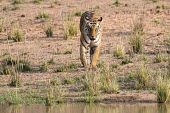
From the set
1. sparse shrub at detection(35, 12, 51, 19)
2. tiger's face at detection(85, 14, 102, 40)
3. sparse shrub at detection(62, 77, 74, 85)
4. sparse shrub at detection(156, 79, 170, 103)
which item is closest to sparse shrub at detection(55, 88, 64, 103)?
sparse shrub at detection(62, 77, 74, 85)

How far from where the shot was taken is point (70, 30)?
59.8 feet

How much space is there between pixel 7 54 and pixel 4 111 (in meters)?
5.78

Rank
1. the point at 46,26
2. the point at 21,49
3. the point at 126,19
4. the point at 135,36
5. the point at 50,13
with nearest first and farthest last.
Answer: the point at 135,36 → the point at 21,49 → the point at 46,26 → the point at 126,19 → the point at 50,13

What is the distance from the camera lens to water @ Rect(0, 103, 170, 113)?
34.5 feet

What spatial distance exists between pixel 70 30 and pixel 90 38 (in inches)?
183

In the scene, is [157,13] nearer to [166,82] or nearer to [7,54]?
[7,54]

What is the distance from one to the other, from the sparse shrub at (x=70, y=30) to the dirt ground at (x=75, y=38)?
17 cm

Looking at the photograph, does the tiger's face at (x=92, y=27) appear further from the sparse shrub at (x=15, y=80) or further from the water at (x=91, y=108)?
the water at (x=91, y=108)

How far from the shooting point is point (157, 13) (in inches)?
865

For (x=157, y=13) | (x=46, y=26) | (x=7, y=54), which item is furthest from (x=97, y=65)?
(x=157, y=13)

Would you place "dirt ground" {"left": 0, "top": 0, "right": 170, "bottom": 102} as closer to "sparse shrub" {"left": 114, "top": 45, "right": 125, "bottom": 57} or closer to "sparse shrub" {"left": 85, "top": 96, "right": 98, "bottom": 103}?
"sparse shrub" {"left": 114, "top": 45, "right": 125, "bottom": 57}

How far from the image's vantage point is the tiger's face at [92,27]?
1359 cm

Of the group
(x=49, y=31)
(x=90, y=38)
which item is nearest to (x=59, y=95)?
(x=90, y=38)

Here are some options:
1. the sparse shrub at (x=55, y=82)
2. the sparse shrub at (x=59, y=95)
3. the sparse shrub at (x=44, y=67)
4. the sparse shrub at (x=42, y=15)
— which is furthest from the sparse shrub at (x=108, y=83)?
the sparse shrub at (x=42, y=15)
